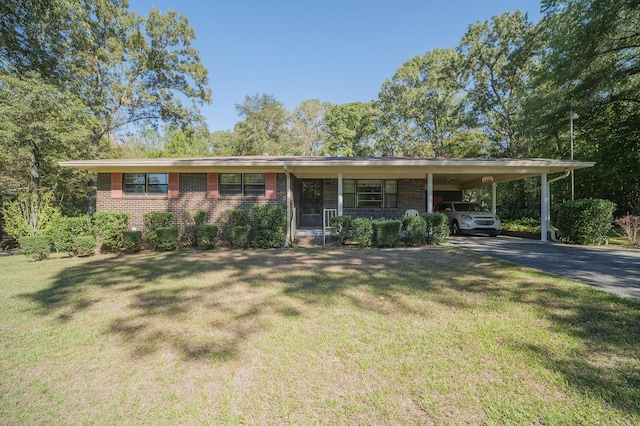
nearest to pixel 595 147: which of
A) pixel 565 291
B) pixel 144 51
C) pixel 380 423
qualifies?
pixel 565 291

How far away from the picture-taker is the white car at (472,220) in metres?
12.1

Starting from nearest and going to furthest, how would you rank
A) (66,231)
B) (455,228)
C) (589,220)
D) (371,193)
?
(66,231)
(589,220)
(455,228)
(371,193)

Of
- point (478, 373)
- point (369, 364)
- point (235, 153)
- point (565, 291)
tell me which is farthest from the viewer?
point (235, 153)

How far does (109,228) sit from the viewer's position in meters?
9.32

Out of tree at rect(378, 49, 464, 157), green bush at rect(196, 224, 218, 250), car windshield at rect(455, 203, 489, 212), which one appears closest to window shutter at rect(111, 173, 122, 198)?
green bush at rect(196, 224, 218, 250)

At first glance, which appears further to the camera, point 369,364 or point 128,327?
point 128,327

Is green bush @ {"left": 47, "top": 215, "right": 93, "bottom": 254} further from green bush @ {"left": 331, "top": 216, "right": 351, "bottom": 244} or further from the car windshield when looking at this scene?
the car windshield

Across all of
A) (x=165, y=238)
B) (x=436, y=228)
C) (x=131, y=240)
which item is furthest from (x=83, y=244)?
(x=436, y=228)

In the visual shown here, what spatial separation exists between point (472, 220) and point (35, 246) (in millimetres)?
14717

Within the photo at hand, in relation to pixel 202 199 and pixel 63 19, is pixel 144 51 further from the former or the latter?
A: pixel 202 199

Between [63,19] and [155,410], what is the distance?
21.1 meters

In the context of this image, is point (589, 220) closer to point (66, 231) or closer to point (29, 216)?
point (66, 231)

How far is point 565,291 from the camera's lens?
4.26 meters

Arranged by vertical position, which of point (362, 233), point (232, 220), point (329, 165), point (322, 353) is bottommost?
point (322, 353)
